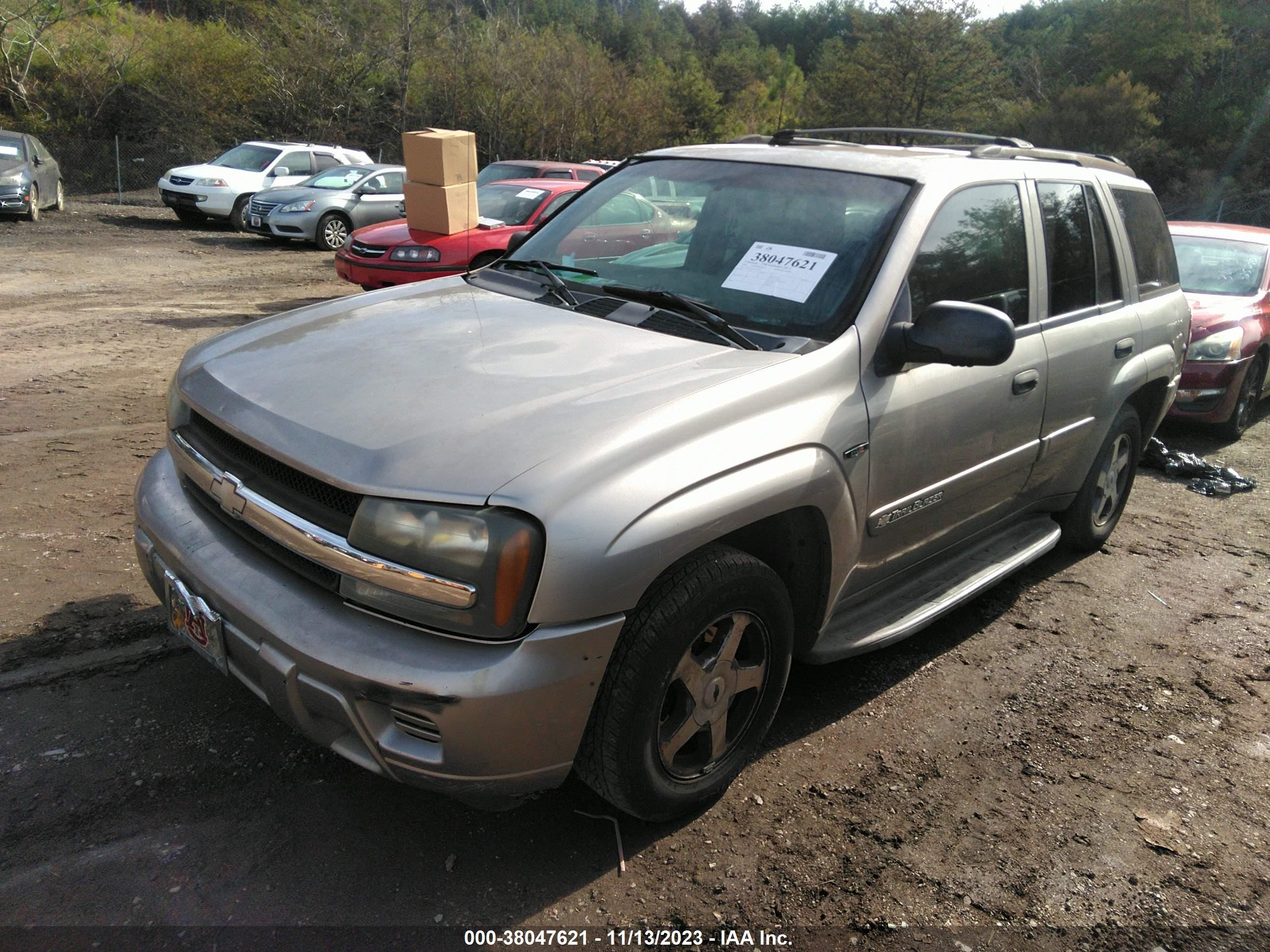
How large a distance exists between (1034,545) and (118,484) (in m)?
4.43

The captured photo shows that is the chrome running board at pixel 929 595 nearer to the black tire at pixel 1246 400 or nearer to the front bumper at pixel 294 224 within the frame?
the black tire at pixel 1246 400

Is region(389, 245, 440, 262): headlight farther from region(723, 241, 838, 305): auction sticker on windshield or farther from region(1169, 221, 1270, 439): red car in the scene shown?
region(723, 241, 838, 305): auction sticker on windshield

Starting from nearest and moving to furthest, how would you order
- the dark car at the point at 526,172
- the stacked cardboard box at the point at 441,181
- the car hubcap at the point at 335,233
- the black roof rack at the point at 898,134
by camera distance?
the black roof rack at the point at 898,134, the stacked cardboard box at the point at 441,181, the dark car at the point at 526,172, the car hubcap at the point at 335,233

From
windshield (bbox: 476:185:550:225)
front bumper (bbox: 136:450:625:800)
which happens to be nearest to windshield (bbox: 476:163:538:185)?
windshield (bbox: 476:185:550:225)

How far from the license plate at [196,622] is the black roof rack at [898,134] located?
9.23 ft

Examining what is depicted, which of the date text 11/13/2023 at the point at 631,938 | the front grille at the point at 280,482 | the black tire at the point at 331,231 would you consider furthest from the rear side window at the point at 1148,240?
the black tire at the point at 331,231

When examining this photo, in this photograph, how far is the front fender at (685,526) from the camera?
208 centimetres

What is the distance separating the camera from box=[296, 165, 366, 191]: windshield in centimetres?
1655

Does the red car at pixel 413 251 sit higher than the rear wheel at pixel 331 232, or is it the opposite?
the red car at pixel 413 251

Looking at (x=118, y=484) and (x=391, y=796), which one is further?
(x=118, y=484)

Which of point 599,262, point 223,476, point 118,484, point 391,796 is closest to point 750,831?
point 391,796

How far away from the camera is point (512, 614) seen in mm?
2086

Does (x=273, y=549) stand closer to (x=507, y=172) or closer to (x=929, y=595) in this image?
(x=929, y=595)

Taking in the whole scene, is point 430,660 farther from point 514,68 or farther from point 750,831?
point 514,68
